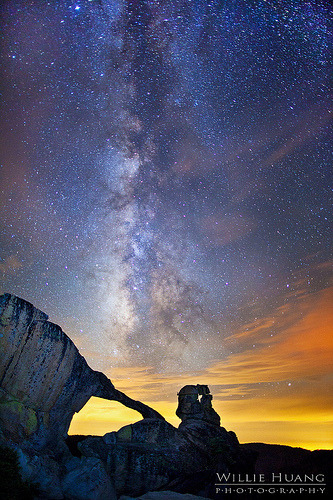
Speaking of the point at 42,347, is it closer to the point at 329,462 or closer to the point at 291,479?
the point at 291,479

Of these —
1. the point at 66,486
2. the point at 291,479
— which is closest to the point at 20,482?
the point at 66,486

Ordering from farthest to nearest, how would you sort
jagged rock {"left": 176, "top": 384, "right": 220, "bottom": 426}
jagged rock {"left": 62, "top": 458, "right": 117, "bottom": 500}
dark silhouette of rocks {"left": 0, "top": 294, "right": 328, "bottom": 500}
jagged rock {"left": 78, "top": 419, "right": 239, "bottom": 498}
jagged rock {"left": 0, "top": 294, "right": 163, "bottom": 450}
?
1. jagged rock {"left": 176, "top": 384, "right": 220, "bottom": 426}
2. jagged rock {"left": 78, "top": 419, "right": 239, "bottom": 498}
3. jagged rock {"left": 0, "top": 294, "right": 163, "bottom": 450}
4. dark silhouette of rocks {"left": 0, "top": 294, "right": 328, "bottom": 500}
5. jagged rock {"left": 62, "top": 458, "right": 117, "bottom": 500}

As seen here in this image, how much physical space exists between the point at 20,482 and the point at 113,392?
346 inches

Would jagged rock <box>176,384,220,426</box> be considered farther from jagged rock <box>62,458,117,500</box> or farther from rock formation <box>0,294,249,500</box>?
jagged rock <box>62,458,117,500</box>

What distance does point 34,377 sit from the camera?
12.1 meters

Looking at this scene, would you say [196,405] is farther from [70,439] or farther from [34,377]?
[34,377]

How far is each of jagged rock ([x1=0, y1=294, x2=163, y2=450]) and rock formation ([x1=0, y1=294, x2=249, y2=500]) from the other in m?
0.03

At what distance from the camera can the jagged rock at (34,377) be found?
11.2 meters

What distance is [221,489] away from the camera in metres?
15.6

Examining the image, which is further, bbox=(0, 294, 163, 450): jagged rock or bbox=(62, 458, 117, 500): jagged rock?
bbox=(0, 294, 163, 450): jagged rock

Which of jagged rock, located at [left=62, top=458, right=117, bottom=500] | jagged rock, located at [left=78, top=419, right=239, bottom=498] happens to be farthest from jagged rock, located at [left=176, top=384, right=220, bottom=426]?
jagged rock, located at [left=62, top=458, right=117, bottom=500]

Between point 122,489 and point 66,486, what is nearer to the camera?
point 66,486

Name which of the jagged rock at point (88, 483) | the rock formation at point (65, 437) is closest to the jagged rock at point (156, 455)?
the rock formation at point (65, 437)

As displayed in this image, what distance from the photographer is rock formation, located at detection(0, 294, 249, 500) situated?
10234 mm
